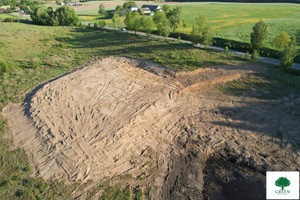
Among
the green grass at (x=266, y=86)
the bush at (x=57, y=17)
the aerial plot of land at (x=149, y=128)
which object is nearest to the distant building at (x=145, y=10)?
the bush at (x=57, y=17)

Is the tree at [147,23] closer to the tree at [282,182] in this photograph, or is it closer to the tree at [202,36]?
the tree at [202,36]

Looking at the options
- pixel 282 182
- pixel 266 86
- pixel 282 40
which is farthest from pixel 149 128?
pixel 282 40

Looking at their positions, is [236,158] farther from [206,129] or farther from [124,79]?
[124,79]

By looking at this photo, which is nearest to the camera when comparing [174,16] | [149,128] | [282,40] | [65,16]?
[149,128]

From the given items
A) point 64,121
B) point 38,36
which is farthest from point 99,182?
point 38,36

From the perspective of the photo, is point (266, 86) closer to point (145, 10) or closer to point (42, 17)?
point (42, 17)

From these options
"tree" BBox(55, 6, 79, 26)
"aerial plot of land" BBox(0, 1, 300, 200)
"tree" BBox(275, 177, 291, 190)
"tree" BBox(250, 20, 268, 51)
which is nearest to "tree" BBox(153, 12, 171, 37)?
"aerial plot of land" BBox(0, 1, 300, 200)

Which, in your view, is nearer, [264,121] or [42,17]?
[264,121]

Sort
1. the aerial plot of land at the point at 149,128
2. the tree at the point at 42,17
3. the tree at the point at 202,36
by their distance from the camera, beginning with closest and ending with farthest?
the aerial plot of land at the point at 149,128
the tree at the point at 202,36
the tree at the point at 42,17

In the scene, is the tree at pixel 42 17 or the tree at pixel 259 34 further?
the tree at pixel 42 17
